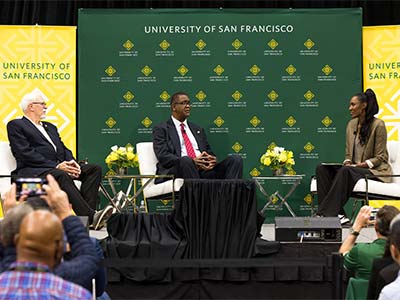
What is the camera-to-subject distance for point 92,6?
975cm

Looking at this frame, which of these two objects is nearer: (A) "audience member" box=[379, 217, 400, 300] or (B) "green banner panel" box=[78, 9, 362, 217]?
(A) "audience member" box=[379, 217, 400, 300]

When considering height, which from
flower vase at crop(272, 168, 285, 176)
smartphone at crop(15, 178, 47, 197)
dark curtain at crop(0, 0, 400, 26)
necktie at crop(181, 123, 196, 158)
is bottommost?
flower vase at crop(272, 168, 285, 176)

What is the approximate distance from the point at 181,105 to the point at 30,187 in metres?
5.10

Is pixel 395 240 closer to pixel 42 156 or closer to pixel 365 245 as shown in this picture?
pixel 365 245

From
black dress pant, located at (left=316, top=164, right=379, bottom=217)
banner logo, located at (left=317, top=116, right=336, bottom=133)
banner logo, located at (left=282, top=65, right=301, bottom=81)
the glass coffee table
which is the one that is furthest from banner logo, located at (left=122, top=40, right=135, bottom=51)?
black dress pant, located at (left=316, top=164, right=379, bottom=217)

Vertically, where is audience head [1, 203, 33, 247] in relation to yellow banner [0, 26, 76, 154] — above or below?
below

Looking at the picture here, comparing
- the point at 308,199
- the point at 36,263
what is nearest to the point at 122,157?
the point at 308,199

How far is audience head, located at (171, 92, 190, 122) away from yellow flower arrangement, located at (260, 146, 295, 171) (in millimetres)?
1006

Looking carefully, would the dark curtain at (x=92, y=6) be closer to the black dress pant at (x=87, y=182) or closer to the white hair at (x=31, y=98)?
the white hair at (x=31, y=98)

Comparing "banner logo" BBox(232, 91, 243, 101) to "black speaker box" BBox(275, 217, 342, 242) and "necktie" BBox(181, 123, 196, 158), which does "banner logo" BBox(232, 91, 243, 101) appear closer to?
"necktie" BBox(181, 123, 196, 158)

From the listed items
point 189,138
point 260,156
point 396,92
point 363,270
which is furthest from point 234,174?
point 363,270

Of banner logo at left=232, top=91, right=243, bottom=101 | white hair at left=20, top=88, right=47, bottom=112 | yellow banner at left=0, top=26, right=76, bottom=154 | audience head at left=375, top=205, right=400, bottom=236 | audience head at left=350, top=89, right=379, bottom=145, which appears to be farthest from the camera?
banner logo at left=232, top=91, right=243, bottom=101

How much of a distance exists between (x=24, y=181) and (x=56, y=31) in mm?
6263

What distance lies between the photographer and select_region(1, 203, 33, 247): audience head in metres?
2.43
